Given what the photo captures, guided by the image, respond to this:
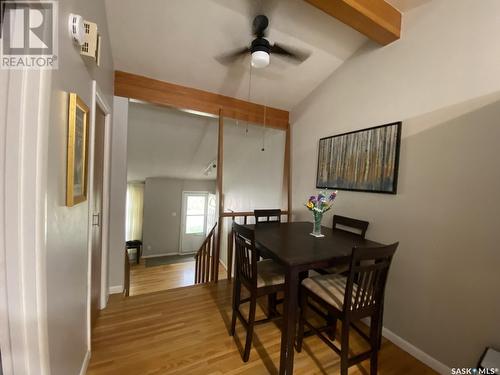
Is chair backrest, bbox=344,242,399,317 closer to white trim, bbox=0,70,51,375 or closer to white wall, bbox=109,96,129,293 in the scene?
white trim, bbox=0,70,51,375

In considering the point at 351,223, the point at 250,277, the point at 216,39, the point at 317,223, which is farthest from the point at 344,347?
the point at 216,39

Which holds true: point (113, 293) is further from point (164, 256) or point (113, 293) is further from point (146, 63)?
point (164, 256)

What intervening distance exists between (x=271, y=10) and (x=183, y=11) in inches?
30.9

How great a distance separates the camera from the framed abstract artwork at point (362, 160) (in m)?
1.98

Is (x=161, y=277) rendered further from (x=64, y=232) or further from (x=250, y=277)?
(x=64, y=232)

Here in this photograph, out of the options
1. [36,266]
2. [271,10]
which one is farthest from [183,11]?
[36,266]

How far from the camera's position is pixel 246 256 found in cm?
171

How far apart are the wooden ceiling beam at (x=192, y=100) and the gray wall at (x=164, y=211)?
441 centimetres

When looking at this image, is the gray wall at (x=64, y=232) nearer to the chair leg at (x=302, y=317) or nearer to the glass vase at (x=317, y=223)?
the chair leg at (x=302, y=317)

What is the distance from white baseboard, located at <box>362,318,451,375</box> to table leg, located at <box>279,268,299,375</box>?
112cm

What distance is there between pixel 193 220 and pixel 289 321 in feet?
21.8

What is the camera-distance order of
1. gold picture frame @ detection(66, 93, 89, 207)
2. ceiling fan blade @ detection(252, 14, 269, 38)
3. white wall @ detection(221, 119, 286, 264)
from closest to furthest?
gold picture frame @ detection(66, 93, 89, 207) < ceiling fan blade @ detection(252, 14, 269, 38) < white wall @ detection(221, 119, 286, 264)

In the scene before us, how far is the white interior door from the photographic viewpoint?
7.43m

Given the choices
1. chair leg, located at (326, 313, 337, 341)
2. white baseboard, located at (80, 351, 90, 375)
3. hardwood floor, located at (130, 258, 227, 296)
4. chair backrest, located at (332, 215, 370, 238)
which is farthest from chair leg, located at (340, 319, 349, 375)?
hardwood floor, located at (130, 258, 227, 296)
